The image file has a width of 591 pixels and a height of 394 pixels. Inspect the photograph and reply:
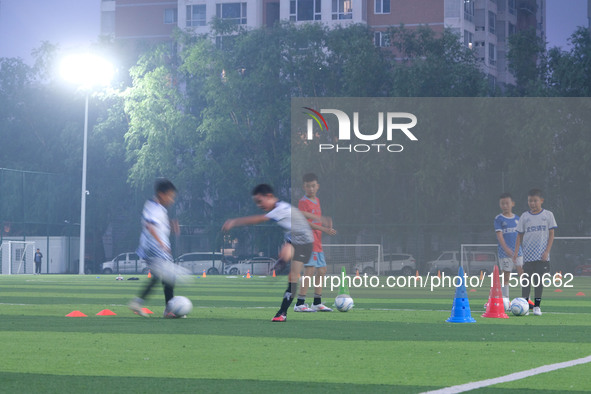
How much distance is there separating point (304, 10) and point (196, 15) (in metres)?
8.84

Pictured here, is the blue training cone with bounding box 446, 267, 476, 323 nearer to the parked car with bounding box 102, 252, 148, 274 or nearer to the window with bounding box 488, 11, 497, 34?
the parked car with bounding box 102, 252, 148, 274

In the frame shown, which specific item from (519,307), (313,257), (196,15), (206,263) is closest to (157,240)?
(313,257)

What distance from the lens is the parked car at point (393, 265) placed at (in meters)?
45.5

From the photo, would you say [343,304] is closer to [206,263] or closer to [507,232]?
[507,232]

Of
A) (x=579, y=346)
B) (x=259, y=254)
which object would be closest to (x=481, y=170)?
(x=259, y=254)

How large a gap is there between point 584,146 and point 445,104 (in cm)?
782

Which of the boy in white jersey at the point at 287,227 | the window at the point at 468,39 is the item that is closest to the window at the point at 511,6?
the window at the point at 468,39

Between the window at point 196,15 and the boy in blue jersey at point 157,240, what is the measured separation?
222ft

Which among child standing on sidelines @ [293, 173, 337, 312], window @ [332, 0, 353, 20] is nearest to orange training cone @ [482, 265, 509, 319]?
child standing on sidelines @ [293, 173, 337, 312]

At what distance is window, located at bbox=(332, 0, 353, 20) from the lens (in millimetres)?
76062

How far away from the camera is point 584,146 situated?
46.5 meters

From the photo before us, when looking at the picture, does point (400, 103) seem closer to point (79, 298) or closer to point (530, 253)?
point (79, 298)

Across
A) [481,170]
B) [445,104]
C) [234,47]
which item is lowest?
[481,170]

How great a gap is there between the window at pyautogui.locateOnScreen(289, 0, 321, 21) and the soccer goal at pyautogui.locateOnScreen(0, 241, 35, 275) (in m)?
28.9
